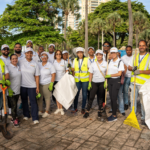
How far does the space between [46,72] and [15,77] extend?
0.89 meters

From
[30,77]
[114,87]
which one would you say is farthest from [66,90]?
[114,87]

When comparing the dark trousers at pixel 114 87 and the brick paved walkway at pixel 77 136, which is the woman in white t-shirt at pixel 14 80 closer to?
the brick paved walkway at pixel 77 136

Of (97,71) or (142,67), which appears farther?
(97,71)

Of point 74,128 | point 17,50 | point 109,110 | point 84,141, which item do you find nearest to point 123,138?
point 84,141

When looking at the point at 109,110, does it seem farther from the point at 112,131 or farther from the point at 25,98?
the point at 25,98

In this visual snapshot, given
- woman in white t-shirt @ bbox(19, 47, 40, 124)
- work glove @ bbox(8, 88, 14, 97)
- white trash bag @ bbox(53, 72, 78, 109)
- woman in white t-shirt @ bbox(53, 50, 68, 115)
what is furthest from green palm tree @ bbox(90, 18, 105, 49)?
work glove @ bbox(8, 88, 14, 97)

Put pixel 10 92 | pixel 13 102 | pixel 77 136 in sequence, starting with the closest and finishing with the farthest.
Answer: pixel 77 136, pixel 10 92, pixel 13 102

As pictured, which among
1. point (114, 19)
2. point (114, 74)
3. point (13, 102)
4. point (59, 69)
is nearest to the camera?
point (13, 102)

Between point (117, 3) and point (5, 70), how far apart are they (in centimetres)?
3399

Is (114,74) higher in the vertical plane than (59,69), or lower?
lower

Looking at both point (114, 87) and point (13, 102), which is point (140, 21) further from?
point (13, 102)

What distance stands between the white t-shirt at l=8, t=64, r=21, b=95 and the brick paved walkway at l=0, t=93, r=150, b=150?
941mm

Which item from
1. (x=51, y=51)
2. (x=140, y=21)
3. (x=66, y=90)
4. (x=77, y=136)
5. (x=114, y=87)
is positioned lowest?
(x=77, y=136)

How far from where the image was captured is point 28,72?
14.1ft
